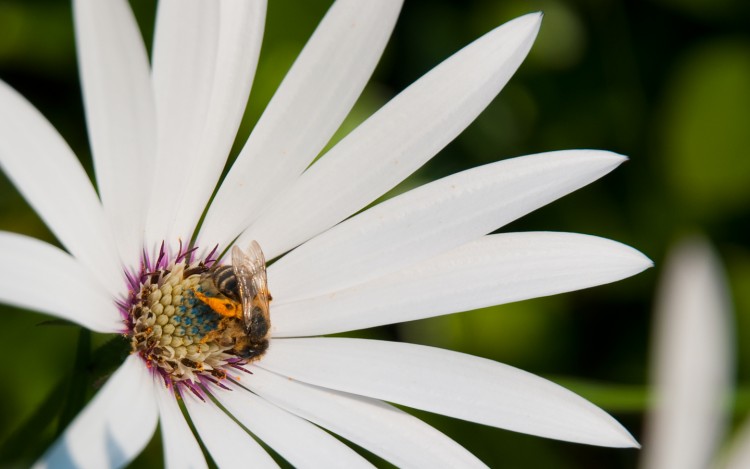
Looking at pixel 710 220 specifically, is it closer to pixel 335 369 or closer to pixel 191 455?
pixel 335 369

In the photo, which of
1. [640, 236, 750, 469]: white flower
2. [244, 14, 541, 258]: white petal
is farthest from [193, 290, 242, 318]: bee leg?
[640, 236, 750, 469]: white flower

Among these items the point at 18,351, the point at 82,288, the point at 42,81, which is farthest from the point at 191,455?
the point at 42,81

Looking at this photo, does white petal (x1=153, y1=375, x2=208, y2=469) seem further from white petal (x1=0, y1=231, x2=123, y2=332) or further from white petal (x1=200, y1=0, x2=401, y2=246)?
white petal (x1=200, y1=0, x2=401, y2=246)

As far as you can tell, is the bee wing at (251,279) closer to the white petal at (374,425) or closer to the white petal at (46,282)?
the white petal at (374,425)

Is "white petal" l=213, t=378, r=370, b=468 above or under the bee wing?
under

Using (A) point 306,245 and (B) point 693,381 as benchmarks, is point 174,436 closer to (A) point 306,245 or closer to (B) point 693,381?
(A) point 306,245

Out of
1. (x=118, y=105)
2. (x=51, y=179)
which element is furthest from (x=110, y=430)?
(x=118, y=105)
